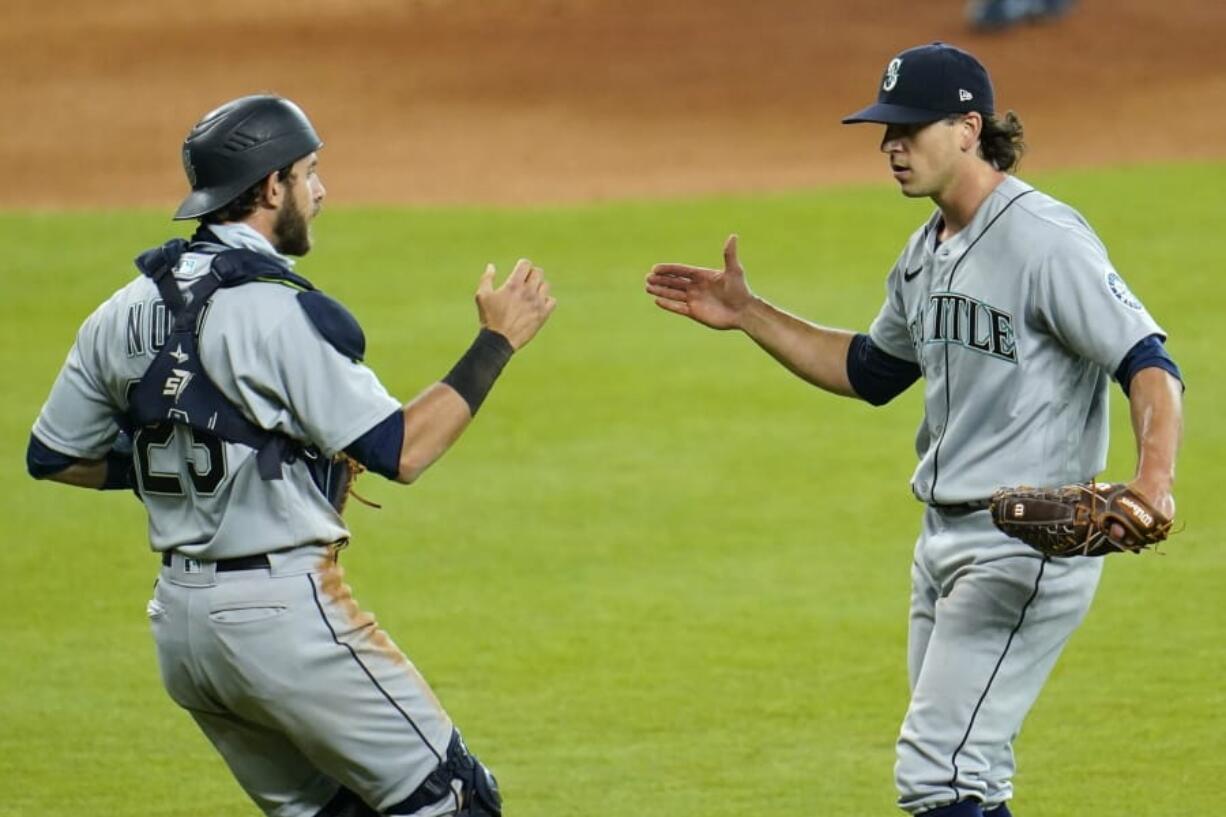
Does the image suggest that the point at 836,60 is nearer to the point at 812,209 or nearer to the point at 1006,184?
the point at 812,209

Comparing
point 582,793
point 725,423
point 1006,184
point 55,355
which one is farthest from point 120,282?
point 1006,184

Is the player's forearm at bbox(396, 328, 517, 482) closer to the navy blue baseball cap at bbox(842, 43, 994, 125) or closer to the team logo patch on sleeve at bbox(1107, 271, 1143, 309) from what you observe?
the navy blue baseball cap at bbox(842, 43, 994, 125)

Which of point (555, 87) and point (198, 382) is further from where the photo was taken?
point (555, 87)

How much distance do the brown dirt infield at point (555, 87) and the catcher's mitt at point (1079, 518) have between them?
1258cm

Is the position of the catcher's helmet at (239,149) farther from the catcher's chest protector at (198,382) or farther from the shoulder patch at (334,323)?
the shoulder patch at (334,323)

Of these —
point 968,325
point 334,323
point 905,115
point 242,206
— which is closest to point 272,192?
point 242,206

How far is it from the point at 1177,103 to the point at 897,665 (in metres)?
13.1

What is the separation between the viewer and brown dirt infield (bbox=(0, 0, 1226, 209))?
1773 centimetres

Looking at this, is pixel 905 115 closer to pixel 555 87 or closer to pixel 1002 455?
pixel 1002 455

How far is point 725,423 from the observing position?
1085 cm

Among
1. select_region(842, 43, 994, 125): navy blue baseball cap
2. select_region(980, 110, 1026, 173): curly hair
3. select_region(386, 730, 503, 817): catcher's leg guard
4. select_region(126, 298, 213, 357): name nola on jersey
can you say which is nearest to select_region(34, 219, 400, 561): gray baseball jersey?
select_region(126, 298, 213, 357): name nola on jersey

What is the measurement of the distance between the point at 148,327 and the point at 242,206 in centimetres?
34

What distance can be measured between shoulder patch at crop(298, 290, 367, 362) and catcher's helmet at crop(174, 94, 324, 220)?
30cm

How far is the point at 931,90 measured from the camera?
479 centimetres
